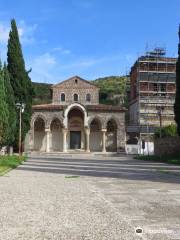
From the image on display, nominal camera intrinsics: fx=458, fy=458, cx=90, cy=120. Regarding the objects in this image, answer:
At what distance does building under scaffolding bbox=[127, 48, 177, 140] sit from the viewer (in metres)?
71.9

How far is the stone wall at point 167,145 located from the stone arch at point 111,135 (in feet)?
56.4

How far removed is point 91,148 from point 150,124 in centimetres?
1038

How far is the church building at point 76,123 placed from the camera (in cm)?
6494

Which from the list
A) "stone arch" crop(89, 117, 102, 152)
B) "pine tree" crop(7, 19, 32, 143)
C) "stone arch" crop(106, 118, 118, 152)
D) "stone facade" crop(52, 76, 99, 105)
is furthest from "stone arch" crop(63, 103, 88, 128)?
"pine tree" crop(7, 19, 32, 143)

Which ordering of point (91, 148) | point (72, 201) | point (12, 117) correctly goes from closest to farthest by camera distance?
point (72, 201)
point (12, 117)
point (91, 148)

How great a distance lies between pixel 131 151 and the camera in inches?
2486

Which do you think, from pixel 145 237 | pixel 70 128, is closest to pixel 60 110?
pixel 70 128

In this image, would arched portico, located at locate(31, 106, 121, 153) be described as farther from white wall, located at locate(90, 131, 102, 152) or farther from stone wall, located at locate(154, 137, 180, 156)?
stone wall, located at locate(154, 137, 180, 156)

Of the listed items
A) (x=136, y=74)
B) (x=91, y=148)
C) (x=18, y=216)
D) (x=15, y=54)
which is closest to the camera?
(x=18, y=216)

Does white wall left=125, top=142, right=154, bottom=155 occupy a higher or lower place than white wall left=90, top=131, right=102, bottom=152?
lower

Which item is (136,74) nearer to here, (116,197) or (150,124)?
(150,124)

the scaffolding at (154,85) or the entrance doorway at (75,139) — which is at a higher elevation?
the scaffolding at (154,85)

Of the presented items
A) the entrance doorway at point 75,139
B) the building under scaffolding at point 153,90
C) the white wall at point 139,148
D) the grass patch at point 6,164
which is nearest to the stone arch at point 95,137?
the entrance doorway at point 75,139

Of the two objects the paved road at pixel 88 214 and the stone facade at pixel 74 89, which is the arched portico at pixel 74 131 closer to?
the stone facade at pixel 74 89
